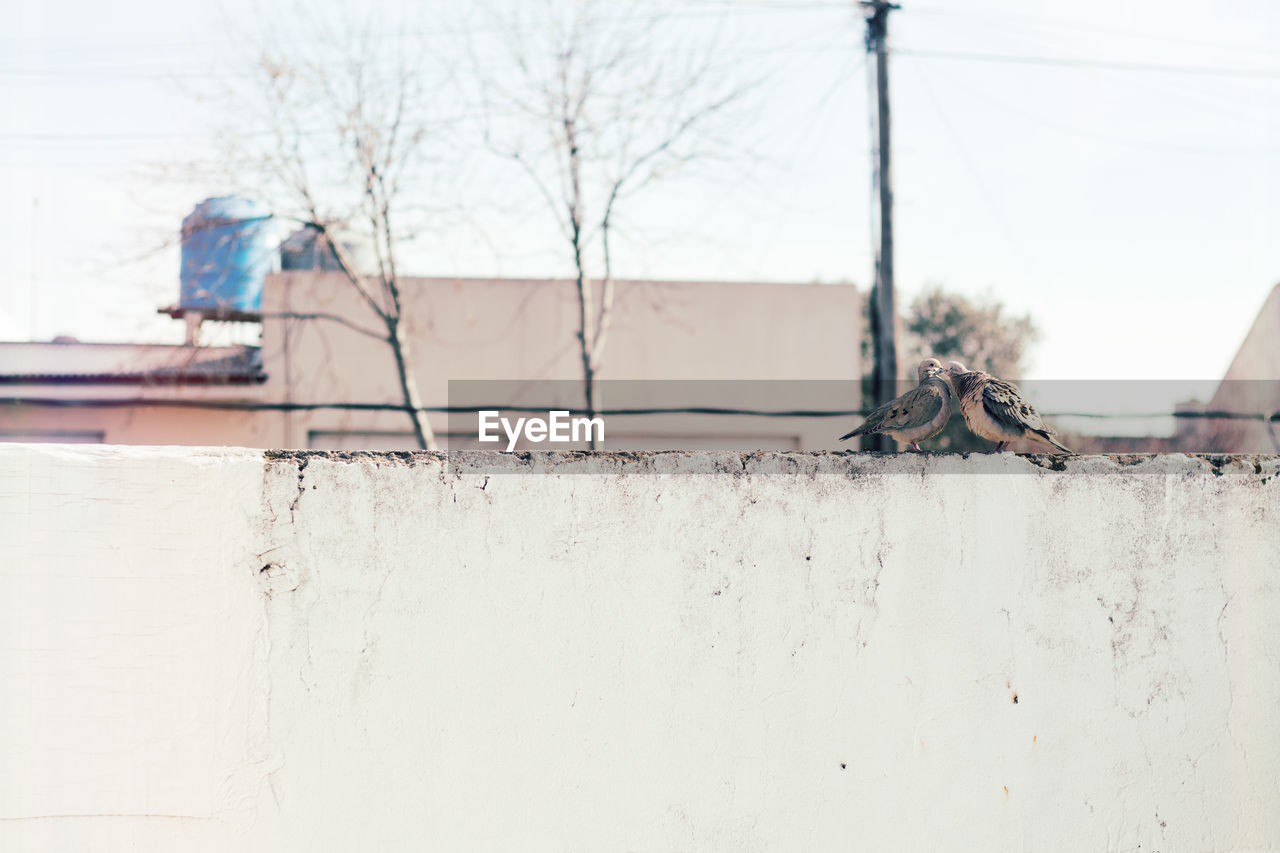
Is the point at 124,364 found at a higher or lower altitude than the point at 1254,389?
higher

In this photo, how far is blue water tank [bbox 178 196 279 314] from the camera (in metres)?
13.6

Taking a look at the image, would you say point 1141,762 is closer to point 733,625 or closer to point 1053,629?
point 1053,629

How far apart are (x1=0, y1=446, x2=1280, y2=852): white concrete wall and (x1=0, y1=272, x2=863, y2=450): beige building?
10.2 m

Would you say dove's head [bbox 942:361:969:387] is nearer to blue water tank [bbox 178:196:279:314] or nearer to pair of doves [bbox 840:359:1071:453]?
pair of doves [bbox 840:359:1071:453]

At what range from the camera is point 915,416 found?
9.33 ft

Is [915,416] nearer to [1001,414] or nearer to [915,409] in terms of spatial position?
[915,409]

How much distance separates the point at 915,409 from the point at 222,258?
520 inches

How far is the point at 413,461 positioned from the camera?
7.89 ft

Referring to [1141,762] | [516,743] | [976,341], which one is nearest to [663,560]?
[516,743]

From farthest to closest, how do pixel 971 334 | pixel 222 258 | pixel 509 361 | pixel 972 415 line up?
pixel 971 334 < pixel 222 258 < pixel 509 361 < pixel 972 415

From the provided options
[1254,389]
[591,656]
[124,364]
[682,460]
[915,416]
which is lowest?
[591,656]

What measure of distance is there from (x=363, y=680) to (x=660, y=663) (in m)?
0.78

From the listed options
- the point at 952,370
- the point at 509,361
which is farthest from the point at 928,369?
the point at 509,361

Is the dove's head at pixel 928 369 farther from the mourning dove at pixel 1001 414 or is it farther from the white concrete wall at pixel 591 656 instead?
the white concrete wall at pixel 591 656
